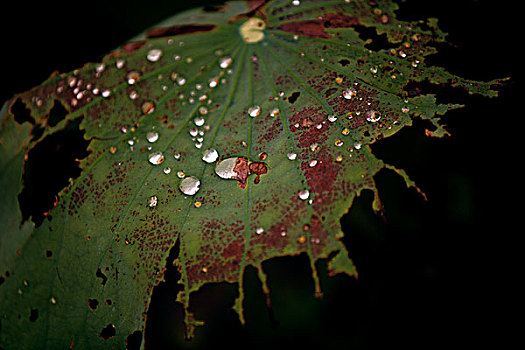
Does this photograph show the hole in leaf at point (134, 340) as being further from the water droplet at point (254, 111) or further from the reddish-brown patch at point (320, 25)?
the reddish-brown patch at point (320, 25)

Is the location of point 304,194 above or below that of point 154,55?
below

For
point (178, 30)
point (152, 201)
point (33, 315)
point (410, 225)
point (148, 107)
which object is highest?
point (178, 30)

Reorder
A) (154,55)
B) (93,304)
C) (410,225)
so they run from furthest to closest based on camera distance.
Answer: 1. (410,225)
2. (154,55)
3. (93,304)

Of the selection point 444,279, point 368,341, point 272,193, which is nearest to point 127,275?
point 272,193

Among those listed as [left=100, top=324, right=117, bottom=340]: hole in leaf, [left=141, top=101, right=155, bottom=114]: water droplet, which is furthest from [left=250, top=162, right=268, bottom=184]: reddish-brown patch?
[left=100, top=324, right=117, bottom=340]: hole in leaf

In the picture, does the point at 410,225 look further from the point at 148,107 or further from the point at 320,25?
the point at 148,107

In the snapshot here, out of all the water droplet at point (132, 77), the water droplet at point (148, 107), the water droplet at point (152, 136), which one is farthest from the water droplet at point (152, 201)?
the water droplet at point (132, 77)

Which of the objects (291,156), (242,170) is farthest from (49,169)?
(291,156)

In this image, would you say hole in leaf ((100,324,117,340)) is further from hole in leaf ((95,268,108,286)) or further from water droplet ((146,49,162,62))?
water droplet ((146,49,162,62))
